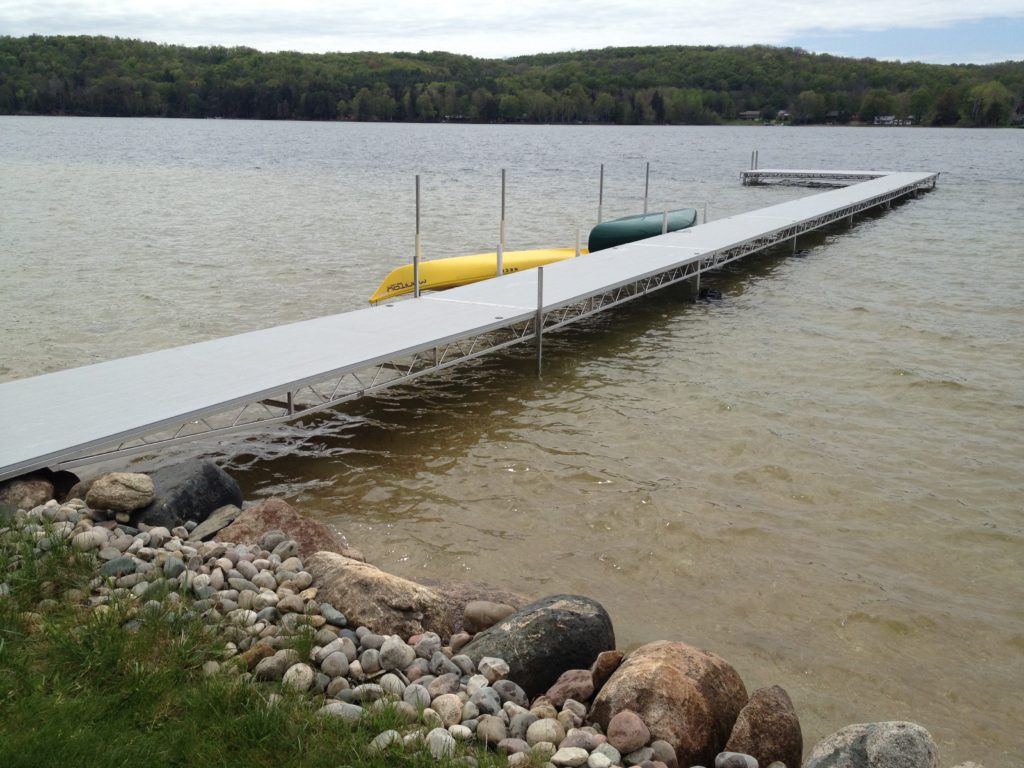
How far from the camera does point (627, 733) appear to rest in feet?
12.1

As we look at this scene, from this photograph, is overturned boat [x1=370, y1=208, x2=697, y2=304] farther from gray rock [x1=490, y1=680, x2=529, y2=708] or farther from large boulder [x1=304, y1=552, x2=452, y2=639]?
gray rock [x1=490, y1=680, x2=529, y2=708]

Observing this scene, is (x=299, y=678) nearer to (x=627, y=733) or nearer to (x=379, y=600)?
(x=379, y=600)

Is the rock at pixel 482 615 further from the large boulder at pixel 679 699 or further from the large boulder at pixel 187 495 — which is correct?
the large boulder at pixel 187 495

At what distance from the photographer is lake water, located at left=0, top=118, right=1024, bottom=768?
209 inches

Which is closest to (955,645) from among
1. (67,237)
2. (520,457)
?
(520,457)

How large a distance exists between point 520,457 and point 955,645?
12.3 feet

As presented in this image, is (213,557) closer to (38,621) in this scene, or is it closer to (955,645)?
(38,621)

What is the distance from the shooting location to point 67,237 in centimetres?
2128

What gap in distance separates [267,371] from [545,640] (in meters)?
4.04

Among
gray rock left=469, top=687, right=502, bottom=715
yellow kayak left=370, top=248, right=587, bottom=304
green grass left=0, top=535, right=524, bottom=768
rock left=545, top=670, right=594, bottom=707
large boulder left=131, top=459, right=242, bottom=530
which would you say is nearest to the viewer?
green grass left=0, top=535, right=524, bottom=768

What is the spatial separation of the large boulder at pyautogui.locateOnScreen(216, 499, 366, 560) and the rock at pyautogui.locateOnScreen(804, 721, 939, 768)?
3085mm

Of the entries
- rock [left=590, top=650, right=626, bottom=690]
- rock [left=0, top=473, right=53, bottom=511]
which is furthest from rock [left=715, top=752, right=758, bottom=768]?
rock [left=0, top=473, right=53, bottom=511]

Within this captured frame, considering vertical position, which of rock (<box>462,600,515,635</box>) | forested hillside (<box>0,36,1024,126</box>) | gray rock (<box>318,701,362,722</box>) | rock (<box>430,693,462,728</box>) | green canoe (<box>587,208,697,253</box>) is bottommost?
rock (<box>462,600,515,635</box>)

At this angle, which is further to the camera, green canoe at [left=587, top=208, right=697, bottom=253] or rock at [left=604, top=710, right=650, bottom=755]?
green canoe at [left=587, top=208, right=697, bottom=253]
